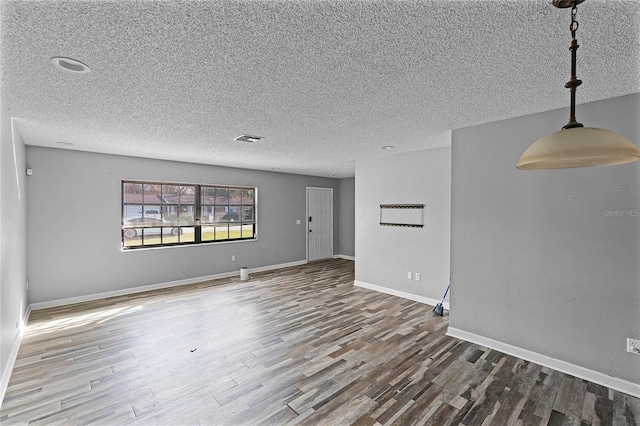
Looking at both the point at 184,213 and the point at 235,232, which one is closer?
the point at 184,213

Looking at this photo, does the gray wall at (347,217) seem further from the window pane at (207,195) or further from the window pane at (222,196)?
the window pane at (207,195)

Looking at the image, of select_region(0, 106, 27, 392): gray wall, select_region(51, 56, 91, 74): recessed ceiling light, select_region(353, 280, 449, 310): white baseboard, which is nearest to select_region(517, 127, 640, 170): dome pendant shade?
select_region(51, 56, 91, 74): recessed ceiling light

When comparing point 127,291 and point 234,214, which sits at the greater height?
point 234,214

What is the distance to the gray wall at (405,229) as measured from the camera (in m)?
4.42

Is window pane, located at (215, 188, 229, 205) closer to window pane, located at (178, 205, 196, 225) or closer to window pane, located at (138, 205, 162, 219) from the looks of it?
window pane, located at (178, 205, 196, 225)

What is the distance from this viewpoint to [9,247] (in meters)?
2.81

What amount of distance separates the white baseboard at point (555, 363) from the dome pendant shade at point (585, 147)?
2353 millimetres

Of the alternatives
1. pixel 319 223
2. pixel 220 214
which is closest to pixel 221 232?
pixel 220 214

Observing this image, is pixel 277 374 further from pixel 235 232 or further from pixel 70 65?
pixel 235 232

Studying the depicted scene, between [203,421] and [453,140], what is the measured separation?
3.68 m

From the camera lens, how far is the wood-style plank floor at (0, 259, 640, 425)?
6.97ft

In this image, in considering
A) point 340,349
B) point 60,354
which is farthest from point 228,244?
point 340,349

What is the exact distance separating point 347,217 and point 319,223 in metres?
0.94

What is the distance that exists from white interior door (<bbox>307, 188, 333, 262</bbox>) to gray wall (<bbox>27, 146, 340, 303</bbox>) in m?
2.36
